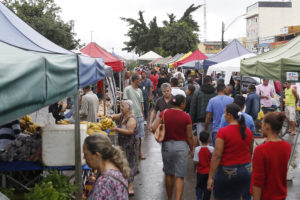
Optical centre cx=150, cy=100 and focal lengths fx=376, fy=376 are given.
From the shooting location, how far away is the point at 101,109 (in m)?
12.4

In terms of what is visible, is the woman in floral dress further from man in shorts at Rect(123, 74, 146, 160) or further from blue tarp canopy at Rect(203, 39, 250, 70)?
blue tarp canopy at Rect(203, 39, 250, 70)

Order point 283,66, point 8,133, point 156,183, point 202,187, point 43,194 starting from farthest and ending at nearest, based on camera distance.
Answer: point 156,183
point 283,66
point 202,187
point 8,133
point 43,194

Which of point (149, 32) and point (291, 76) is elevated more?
point (149, 32)

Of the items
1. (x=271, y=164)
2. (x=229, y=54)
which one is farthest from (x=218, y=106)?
(x=229, y=54)

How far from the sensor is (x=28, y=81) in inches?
116

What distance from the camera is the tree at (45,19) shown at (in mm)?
38500

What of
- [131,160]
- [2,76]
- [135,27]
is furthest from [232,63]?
[135,27]

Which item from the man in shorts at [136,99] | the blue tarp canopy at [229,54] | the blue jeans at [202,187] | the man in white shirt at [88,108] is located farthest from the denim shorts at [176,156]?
the blue tarp canopy at [229,54]

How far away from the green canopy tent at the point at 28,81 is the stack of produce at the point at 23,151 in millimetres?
1286

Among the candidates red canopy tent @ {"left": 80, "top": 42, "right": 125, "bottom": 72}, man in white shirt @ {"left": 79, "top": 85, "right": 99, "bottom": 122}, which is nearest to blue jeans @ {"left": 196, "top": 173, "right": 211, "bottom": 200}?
man in white shirt @ {"left": 79, "top": 85, "right": 99, "bottom": 122}

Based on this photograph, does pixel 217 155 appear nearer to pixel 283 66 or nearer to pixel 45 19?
pixel 283 66

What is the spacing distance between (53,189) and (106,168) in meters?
1.39

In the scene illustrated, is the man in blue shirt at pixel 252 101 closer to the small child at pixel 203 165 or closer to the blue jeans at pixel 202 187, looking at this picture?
the small child at pixel 203 165

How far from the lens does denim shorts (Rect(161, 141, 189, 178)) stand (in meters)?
5.72
